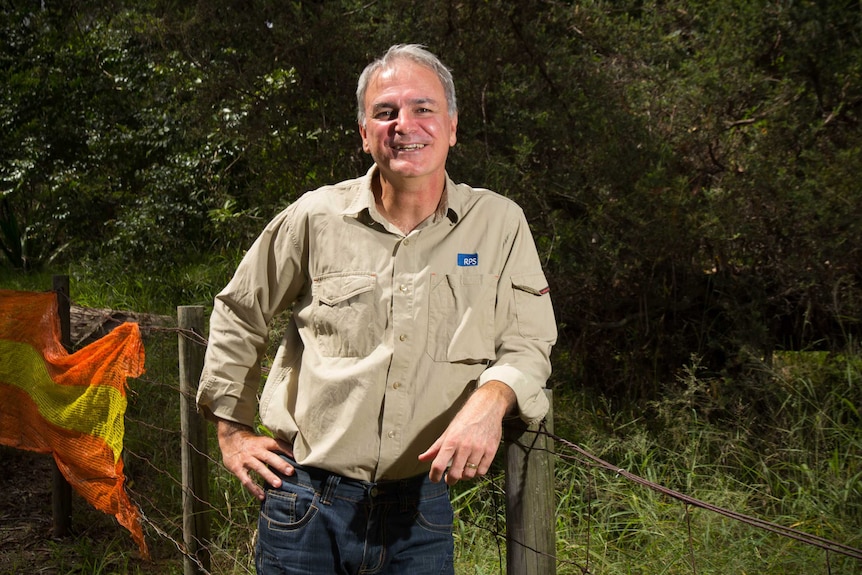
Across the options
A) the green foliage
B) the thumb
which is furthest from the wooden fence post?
the green foliage

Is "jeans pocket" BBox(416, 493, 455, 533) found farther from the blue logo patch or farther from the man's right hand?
the blue logo patch

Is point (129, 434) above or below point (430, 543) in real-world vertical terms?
below

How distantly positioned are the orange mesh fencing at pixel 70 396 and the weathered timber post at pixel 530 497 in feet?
6.14

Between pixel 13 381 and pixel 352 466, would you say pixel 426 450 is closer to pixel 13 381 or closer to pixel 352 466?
pixel 352 466

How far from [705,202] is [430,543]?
3982 millimetres

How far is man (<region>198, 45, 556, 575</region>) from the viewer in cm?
183

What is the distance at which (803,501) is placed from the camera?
389cm

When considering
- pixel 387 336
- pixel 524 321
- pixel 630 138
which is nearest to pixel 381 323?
pixel 387 336

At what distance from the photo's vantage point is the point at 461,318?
1.86 meters

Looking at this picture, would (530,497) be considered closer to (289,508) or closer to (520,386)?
(520,386)

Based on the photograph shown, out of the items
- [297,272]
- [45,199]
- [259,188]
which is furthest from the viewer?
[45,199]

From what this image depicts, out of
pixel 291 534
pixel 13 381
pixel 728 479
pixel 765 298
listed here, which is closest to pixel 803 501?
pixel 728 479

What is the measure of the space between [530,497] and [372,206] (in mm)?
798

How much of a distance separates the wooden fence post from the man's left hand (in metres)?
2.02
